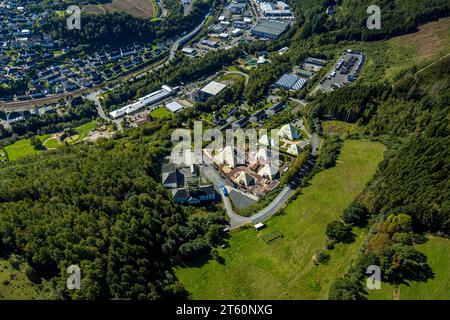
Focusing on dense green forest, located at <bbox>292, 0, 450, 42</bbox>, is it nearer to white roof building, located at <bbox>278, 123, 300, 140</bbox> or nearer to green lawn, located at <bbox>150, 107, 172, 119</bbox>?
white roof building, located at <bbox>278, 123, 300, 140</bbox>

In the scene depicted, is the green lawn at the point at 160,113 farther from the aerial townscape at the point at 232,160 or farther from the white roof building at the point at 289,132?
the white roof building at the point at 289,132

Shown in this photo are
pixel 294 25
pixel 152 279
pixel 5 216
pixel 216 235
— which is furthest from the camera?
pixel 294 25

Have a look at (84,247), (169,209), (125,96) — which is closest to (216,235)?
(169,209)

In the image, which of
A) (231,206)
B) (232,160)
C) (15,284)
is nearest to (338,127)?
(232,160)

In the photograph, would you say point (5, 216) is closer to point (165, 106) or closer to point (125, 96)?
point (165, 106)

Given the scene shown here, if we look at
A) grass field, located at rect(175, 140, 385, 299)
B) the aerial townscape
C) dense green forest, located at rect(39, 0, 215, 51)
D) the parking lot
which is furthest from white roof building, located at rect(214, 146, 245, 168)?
dense green forest, located at rect(39, 0, 215, 51)

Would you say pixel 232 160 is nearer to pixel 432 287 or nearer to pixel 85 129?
pixel 432 287
